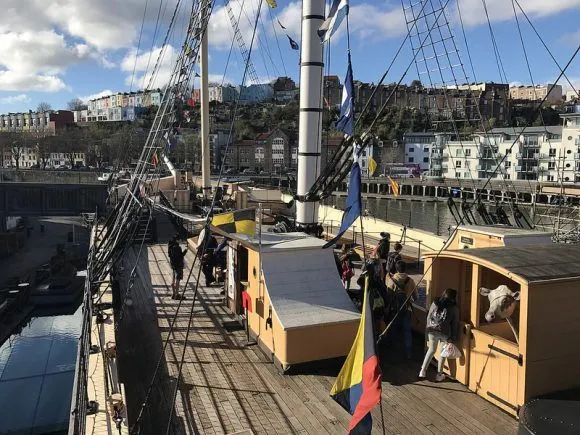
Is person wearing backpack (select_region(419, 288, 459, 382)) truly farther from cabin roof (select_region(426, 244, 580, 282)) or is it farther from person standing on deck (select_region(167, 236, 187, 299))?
person standing on deck (select_region(167, 236, 187, 299))

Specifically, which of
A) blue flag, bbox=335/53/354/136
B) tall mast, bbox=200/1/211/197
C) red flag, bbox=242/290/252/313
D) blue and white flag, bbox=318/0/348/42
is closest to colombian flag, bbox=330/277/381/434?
blue flag, bbox=335/53/354/136

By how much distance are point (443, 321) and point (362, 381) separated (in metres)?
2.65

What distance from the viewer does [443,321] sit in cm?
684

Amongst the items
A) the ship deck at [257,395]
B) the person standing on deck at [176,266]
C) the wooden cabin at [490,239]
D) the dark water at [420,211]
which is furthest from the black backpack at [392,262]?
the dark water at [420,211]

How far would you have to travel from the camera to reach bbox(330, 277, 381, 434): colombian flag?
14.2ft

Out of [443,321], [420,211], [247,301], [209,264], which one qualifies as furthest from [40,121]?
[443,321]

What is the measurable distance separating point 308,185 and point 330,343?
572cm

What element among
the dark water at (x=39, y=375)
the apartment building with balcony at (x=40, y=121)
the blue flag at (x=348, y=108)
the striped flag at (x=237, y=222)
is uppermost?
the apartment building with balcony at (x=40, y=121)

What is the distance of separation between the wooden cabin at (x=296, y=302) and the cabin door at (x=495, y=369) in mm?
1811

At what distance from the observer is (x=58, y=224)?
6369 cm

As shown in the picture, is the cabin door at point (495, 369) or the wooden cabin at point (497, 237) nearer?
the cabin door at point (495, 369)

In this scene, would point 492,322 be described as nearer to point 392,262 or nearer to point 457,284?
point 457,284

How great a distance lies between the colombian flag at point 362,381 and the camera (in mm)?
4336

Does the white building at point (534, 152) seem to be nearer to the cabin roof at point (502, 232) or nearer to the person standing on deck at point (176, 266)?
the cabin roof at point (502, 232)
